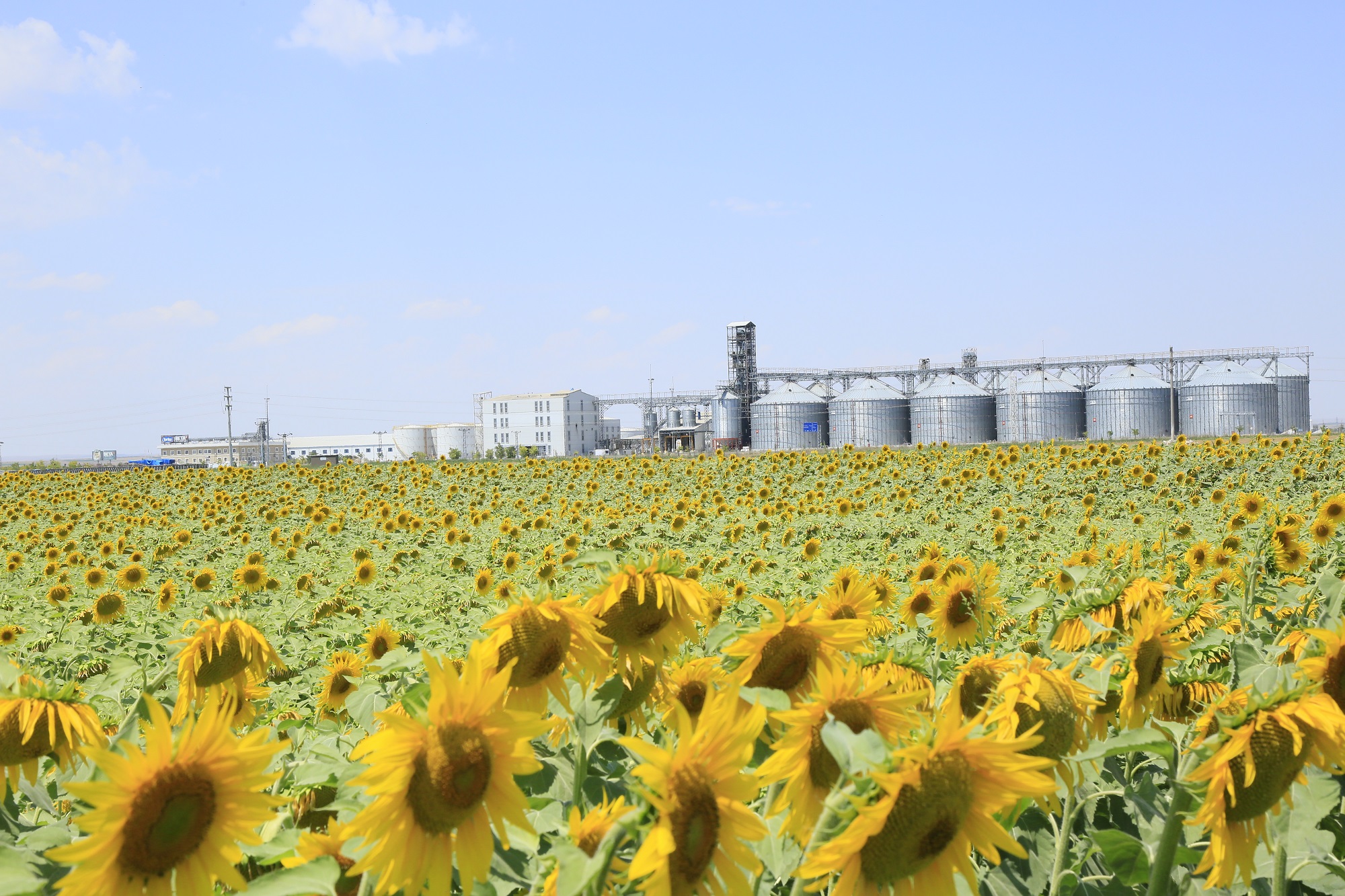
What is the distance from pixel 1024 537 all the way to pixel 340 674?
31.6ft

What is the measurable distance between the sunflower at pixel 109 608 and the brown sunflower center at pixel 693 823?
314 inches

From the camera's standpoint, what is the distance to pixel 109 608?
299 inches

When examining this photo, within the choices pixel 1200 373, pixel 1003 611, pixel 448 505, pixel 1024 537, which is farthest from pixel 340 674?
pixel 1200 373

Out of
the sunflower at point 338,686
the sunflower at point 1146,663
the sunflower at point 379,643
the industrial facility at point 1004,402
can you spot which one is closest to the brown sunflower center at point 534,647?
the sunflower at point 1146,663

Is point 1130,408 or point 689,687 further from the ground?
point 1130,408

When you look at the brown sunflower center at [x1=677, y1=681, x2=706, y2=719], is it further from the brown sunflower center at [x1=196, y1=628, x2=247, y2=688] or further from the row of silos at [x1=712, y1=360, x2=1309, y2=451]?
the row of silos at [x1=712, y1=360, x2=1309, y2=451]

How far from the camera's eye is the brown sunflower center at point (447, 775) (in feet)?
3.64

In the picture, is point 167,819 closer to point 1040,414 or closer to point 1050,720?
point 1050,720

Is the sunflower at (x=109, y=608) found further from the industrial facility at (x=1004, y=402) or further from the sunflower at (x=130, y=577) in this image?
the industrial facility at (x=1004, y=402)

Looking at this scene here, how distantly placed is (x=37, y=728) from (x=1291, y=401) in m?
67.6

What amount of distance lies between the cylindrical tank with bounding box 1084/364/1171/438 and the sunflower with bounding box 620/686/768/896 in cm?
5908

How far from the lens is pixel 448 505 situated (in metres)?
17.3

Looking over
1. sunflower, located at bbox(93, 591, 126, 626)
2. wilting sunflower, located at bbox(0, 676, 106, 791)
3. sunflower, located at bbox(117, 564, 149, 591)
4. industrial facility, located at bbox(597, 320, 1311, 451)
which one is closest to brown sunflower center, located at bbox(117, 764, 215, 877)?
wilting sunflower, located at bbox(0, 676, 106, 791)

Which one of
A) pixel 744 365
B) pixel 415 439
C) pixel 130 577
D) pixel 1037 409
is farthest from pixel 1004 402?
pixel 415 439
